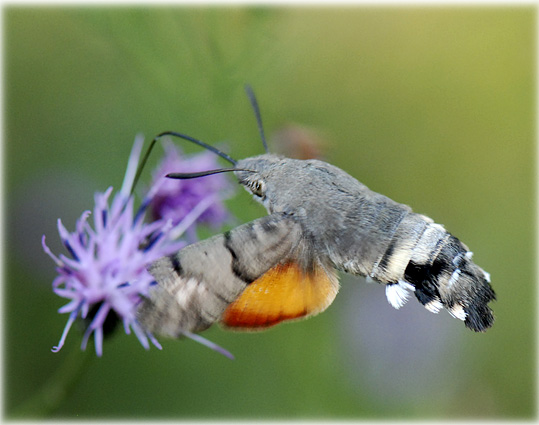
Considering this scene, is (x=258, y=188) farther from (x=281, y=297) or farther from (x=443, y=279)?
(x=443, y=279)

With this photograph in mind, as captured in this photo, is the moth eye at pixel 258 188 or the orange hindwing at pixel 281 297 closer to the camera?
the orange hindwing at pixel 281 297

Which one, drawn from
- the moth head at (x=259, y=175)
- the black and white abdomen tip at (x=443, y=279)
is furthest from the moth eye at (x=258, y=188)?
the black and white abdomen tip at (x=443, y=279)

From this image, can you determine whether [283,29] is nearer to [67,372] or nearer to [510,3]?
[510,3]

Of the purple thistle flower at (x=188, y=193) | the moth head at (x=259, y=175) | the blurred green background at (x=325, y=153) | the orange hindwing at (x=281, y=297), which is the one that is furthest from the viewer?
the blurred green background at (x=325, y=153)

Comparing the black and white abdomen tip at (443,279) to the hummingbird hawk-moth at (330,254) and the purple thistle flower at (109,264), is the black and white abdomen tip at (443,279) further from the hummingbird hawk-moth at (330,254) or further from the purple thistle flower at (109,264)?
the purple thistle flower at (109,264)

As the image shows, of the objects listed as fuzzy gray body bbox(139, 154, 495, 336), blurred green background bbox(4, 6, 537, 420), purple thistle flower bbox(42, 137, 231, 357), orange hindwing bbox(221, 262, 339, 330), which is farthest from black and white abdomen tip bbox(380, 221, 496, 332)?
blurred green background bbox(4, 6, 537, 420)

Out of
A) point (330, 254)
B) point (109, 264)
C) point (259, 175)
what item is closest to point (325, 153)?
point (259, 175)
